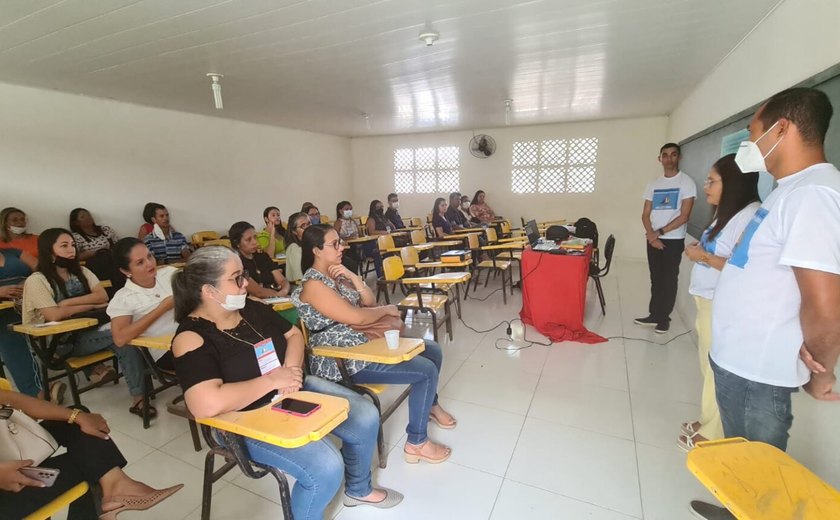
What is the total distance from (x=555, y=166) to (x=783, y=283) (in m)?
6.76

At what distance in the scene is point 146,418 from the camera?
2.21m

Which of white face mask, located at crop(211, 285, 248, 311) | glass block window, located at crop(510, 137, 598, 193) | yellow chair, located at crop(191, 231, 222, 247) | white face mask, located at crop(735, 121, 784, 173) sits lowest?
yellow chair, located at crop(191, 231, 222, 247)

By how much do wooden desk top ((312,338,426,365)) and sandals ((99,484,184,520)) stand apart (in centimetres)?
88

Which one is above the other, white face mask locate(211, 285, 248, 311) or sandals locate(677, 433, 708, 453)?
white face mask locate(211, 285, 248, 311)

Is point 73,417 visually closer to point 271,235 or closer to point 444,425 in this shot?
point 444,425

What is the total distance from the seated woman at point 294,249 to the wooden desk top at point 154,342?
1.48 metres

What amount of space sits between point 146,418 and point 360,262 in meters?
3.52

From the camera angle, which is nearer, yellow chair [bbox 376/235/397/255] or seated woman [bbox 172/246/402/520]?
seated woman [bbox 172/246/402/520]

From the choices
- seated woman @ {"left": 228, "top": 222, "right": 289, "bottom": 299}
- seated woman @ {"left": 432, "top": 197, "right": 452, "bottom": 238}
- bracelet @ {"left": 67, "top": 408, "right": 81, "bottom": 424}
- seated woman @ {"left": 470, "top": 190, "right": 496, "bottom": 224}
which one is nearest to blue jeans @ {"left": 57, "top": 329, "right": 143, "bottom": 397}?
seated woman @ {"left": 228, "top": 222, "right": 289, "bottom": 299}

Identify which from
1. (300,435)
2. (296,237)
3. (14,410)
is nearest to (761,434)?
(300,435)

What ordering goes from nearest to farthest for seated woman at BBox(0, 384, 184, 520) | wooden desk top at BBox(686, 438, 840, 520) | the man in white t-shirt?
wooden desk top at BBox(686, 438, 840, 520) → seated woman at BBox(0, 384, 184, 520) → the man in white t-shirt

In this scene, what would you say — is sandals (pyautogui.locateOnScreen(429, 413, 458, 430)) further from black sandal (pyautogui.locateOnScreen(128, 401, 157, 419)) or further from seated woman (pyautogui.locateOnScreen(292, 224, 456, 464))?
black sandal (pyautogui.locateOnScreen(128, 401, 157, 419))

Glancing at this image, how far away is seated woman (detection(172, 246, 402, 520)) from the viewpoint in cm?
122

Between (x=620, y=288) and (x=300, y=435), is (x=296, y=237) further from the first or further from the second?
(x=620, y=288)
